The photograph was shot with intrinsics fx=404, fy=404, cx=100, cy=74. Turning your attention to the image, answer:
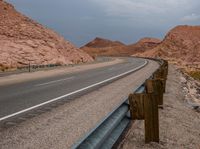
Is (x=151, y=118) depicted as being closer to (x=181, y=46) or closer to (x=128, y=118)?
(x=128, y=118)

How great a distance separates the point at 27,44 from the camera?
53.4 m

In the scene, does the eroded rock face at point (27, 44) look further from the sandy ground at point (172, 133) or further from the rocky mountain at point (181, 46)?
the rocky mountain at point (181, 46)

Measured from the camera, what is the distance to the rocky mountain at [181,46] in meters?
127

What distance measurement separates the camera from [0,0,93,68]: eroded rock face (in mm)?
48159

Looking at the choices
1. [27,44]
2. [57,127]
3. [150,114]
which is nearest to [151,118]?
[150,114]

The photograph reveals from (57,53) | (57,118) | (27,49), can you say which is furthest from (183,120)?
(57,53)

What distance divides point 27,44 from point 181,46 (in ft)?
288

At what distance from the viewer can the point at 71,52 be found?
65500 millimetres

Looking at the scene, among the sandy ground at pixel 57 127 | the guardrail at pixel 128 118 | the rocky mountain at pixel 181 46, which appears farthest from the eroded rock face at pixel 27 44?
the rocky mountain at pixel 181 46

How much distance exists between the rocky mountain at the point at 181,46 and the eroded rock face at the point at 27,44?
64900 mm

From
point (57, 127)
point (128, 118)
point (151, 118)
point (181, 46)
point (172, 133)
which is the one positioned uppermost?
point (181, 46)

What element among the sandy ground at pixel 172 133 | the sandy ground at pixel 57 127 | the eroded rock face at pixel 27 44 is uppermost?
the eroded rock face at pixel 27 44

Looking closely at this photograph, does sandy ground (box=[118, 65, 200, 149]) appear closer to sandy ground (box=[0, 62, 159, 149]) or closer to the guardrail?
the guardrail

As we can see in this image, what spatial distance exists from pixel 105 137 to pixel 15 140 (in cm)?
238
